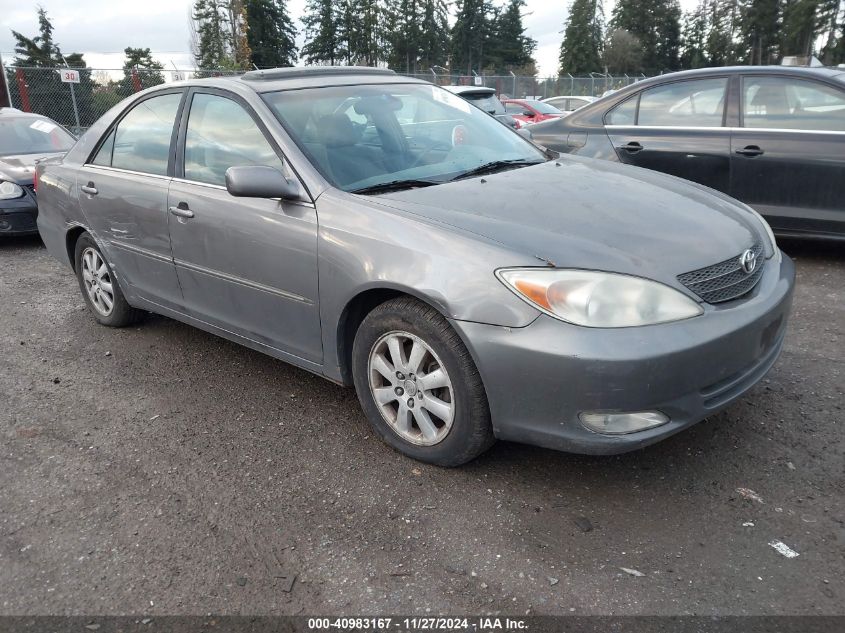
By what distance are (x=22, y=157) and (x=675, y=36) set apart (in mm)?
90228

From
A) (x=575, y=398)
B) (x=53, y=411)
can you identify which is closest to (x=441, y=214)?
(x=575, y=398)

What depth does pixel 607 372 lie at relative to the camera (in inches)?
97.4

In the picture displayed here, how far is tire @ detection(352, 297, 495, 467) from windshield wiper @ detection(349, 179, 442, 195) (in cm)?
56

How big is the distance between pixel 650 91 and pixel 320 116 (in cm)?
396

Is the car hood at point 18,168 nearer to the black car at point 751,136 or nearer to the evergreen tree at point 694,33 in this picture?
the black car at point 751,136

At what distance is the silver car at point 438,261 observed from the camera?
8.45ft

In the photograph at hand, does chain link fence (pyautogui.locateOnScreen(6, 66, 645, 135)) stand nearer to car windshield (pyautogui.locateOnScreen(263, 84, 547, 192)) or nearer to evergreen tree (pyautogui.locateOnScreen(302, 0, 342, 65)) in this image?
car windshield (pyautogui.locateOnScreen(263, 84, 547, 192))

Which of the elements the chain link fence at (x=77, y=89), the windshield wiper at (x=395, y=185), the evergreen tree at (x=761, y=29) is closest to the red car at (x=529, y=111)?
the chain link fence at (x=77, y=89)

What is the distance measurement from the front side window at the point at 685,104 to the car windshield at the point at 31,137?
676cm

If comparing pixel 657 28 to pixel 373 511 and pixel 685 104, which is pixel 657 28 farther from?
pixel 373 511

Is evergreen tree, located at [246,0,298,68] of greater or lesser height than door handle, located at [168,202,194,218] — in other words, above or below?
above

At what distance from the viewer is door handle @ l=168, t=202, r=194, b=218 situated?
3770 mm

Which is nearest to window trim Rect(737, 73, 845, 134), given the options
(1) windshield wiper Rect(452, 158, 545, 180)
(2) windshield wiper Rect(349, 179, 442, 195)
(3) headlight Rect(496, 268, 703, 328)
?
(1) windshield wiper Rect(452, 158, 545, 180)

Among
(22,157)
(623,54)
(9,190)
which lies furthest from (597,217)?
(623,54)
